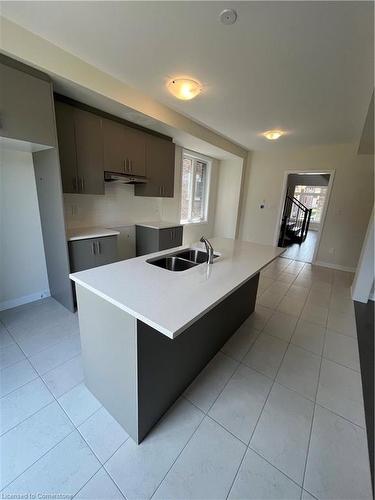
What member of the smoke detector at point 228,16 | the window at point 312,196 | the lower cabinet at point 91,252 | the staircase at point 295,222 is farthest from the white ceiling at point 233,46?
the window at point 312,196

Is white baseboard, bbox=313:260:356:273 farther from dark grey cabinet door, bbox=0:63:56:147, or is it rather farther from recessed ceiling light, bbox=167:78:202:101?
dark grey cabinet door, bbox=0:63:56:147

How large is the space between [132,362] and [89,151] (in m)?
2.40

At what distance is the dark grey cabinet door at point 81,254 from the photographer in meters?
2.30

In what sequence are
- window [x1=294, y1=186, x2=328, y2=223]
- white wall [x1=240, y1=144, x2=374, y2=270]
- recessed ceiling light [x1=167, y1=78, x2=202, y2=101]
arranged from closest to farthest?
1. recessed ceiling light [x1=167, y1=78, x2=202, y2=101]
2. white wall [x1=240, y1=144, x2=374, y2=270]
3. window [x1=294, y1=186, x2=328, y2=223]

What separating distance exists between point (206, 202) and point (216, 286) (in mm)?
4414

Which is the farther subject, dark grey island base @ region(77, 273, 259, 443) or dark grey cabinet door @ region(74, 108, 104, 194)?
dark grey cabinet door @ region(74, 108, 104, 194)

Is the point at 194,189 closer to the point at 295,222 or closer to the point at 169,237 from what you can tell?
the point at 169,237

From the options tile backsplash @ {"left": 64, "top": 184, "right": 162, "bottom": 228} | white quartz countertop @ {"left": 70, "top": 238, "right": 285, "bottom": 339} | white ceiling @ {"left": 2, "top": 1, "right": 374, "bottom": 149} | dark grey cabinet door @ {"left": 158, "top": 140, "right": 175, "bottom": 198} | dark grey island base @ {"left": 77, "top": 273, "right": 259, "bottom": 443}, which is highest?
white ceiling @ {"left": 2, "top": 1, "right": 374, "bottom": 149}

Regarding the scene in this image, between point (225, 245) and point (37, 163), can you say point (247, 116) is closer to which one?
point (225, 245)

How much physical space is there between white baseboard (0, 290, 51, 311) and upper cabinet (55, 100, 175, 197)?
139cm

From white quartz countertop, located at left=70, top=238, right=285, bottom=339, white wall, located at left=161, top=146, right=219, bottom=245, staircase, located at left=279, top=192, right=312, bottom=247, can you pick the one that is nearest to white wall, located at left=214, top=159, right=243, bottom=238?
white wall, located at left=161, top=146, right=219, bottom=245

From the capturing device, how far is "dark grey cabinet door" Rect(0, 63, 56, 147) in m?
1.59

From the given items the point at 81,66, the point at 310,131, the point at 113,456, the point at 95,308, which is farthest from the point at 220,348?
the point at 310,131

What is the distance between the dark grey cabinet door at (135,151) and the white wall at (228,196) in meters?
2.90
